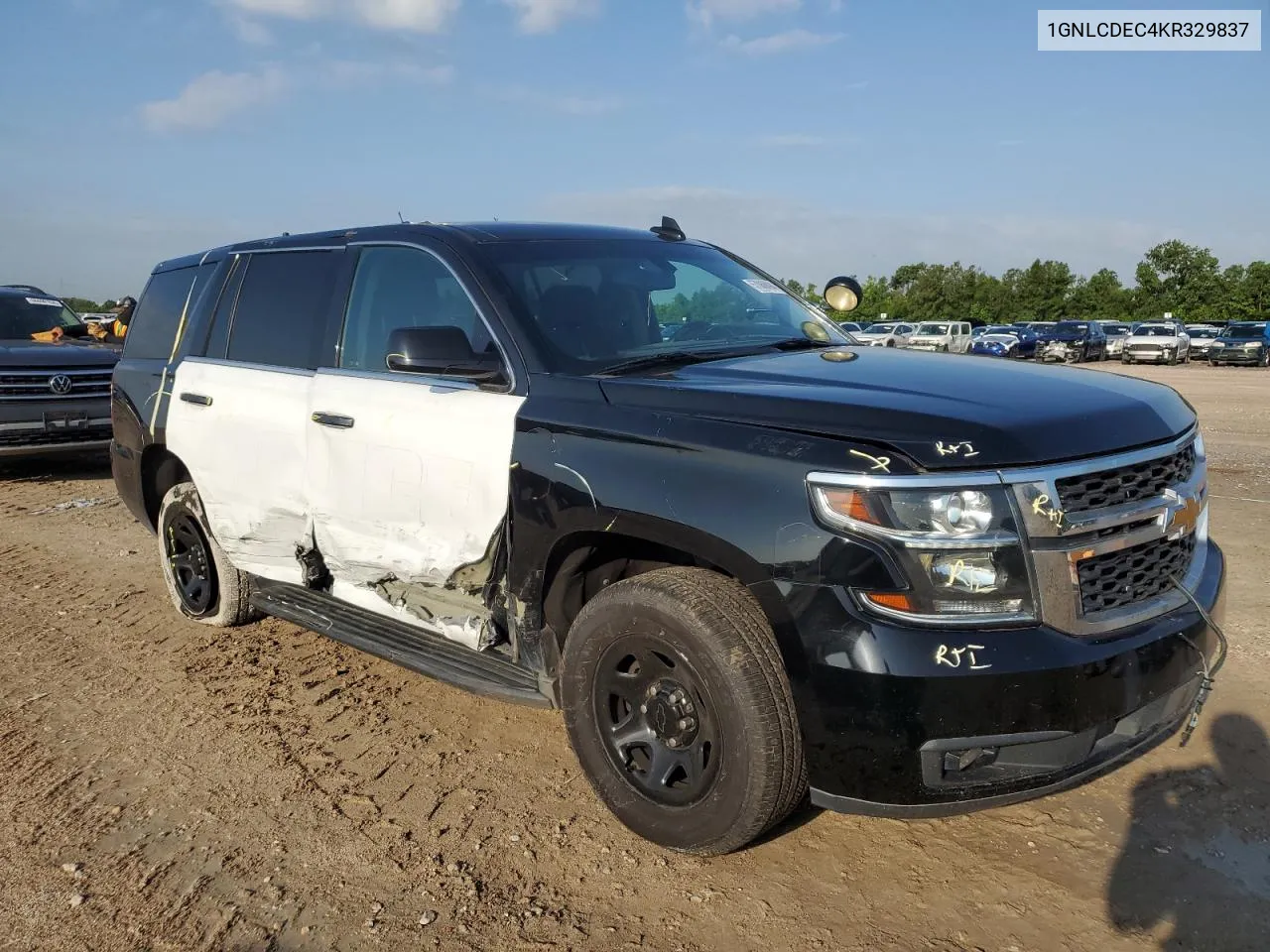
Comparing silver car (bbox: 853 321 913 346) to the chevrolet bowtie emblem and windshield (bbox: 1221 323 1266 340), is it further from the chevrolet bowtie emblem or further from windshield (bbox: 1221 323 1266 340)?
the chevrolet bowtie emblem

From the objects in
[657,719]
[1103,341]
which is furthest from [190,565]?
[1103,341]

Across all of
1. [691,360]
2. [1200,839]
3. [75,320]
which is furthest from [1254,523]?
[75,320]

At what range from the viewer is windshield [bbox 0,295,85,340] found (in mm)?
10805

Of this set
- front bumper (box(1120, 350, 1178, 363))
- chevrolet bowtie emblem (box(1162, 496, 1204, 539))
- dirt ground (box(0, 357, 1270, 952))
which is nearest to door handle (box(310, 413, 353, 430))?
dirt ground (box(0, 357, 1270, 952))

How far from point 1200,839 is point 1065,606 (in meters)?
1.12

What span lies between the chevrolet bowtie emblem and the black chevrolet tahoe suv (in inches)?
0.5

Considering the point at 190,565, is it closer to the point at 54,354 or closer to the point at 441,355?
the point at 441,355

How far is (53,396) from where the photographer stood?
9.72m

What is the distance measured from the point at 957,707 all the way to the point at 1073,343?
141ft

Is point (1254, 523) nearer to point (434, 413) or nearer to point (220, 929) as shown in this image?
point (434, 413)

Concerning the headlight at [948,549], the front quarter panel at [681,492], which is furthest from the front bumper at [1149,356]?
the headlight at [948,549]

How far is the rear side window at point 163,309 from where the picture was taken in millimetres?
5207

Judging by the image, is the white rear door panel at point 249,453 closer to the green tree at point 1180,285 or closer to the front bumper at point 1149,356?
the front bumper at point 1149,356

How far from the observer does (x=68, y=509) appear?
858 centimetres
